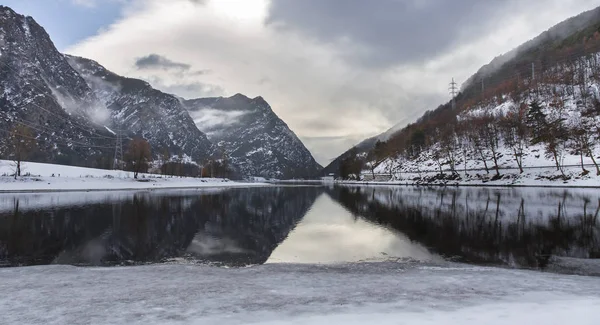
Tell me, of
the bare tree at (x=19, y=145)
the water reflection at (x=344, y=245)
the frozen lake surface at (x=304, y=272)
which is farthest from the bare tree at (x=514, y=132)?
the bare tree at (x=19, y=145)

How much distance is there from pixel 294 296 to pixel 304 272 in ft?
12.6

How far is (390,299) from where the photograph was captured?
838cm

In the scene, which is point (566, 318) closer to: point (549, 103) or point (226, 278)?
point (226, 278)

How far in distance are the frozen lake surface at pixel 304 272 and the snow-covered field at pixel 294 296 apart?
0.04m

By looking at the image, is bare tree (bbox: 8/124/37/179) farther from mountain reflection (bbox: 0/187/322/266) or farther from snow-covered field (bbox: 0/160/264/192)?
mountain reflection (bbox: 0/187/322/266)

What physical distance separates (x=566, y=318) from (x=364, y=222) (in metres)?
23.7

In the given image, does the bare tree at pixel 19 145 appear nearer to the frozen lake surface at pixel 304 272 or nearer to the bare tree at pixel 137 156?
the bare tree at pixel 137 156

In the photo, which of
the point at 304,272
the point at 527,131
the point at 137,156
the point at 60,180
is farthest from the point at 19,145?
the point at 527,131

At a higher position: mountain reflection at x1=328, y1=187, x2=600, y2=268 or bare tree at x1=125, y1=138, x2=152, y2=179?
bare tree at x1=125, y1=138, x2=152, y2=179

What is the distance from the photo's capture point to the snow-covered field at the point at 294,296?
21.9 ft

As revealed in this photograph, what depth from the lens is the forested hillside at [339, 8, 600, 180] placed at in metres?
87.2

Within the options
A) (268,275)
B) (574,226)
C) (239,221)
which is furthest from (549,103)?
(268,275)

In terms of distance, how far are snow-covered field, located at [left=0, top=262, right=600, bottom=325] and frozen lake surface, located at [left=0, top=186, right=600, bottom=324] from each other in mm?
42

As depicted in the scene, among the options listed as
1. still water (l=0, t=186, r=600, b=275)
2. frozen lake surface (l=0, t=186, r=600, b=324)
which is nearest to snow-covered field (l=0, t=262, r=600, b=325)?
frozen lake surface (l=0, t=186, r=600, b=324)
